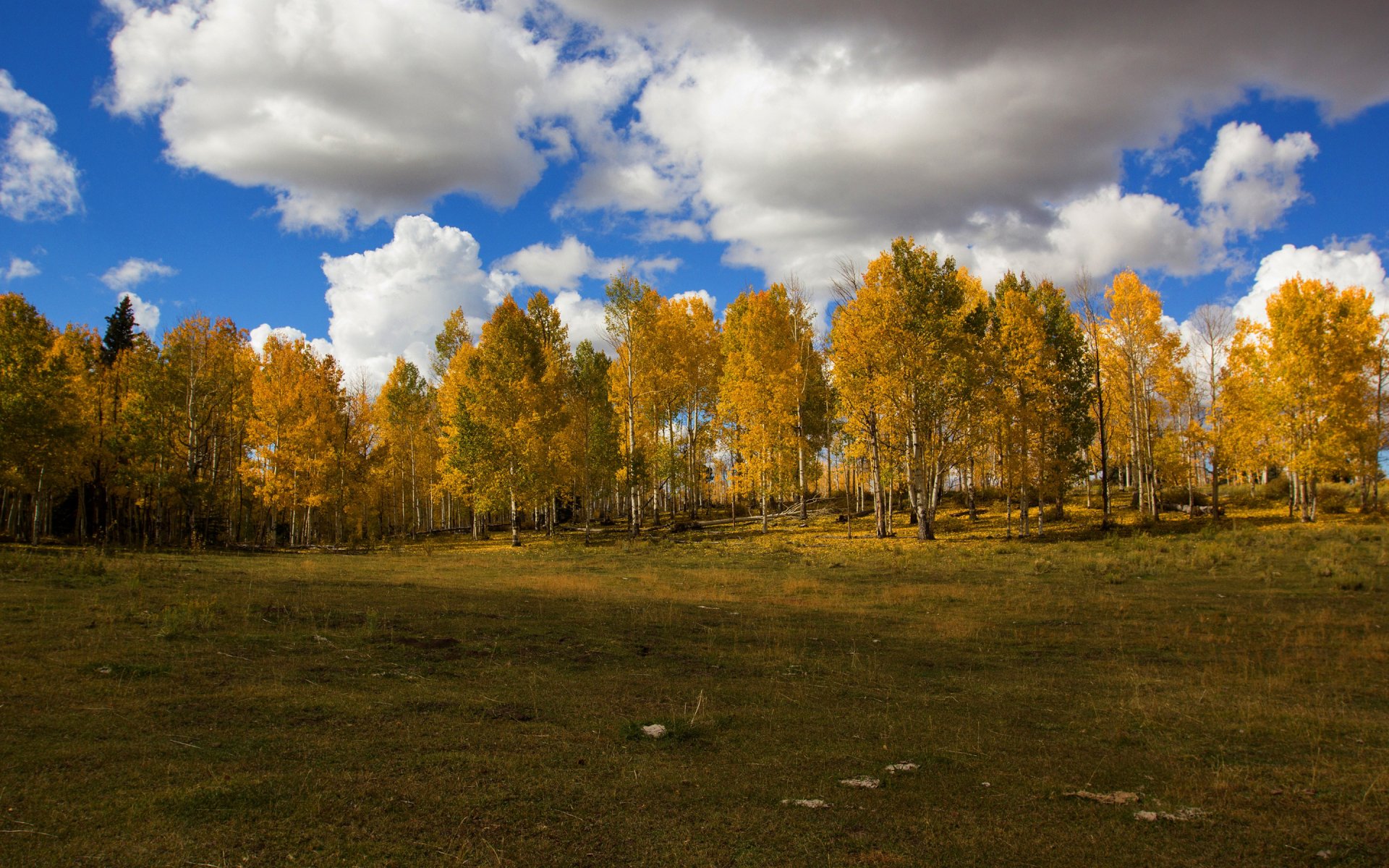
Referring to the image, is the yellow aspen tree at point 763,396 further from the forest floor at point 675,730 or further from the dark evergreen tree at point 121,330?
the dark evergreen tree at point 121,330

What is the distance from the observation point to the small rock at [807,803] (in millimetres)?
5352

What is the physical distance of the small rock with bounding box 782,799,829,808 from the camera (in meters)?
5.35

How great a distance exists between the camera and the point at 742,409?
1535 inches

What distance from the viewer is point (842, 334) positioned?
34.4 metres

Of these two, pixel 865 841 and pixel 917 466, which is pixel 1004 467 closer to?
pixel 917 466

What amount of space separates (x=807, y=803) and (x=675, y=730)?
200 cm

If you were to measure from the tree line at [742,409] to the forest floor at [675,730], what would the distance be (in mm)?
19105

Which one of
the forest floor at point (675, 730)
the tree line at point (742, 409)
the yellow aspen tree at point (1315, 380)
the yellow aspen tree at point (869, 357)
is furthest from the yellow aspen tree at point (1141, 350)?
the forest floor at point (675, 730)

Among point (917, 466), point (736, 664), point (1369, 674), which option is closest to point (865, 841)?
point (736, 664)

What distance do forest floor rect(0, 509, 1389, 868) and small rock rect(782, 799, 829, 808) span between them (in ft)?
0.13

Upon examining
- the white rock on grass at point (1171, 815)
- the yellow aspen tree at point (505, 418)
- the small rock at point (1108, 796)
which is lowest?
the small rock at point (1108, 796)

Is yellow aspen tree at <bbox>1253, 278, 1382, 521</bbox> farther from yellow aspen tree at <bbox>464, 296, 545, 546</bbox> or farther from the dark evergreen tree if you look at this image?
the dark evergreen tree

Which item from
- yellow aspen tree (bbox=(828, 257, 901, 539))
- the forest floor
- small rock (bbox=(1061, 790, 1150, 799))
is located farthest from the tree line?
small rock (bbox=(1061, 790, 1150, 799))

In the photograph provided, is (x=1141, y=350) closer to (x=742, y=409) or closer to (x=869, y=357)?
(x=869, y=357)
